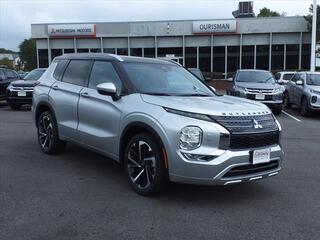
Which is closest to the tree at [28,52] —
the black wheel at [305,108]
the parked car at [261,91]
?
the parked car at [261,91]

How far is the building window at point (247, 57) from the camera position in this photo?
117ft

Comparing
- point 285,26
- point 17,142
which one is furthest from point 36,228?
point 285,26

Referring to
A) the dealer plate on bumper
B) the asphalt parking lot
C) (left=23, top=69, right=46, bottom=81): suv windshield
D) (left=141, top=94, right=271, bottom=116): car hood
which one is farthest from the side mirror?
(left=23, top=69, right=46, bottom=81): suv windshield

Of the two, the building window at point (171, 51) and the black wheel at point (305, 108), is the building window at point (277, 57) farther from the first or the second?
the black wheel at point (305, 108)

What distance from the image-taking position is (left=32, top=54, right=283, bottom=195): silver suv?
4.94 m

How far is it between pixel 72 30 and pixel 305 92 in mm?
25671

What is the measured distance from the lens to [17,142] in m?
9.15

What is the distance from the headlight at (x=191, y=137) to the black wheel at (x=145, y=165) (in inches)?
14.5

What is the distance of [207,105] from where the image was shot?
17.6ft

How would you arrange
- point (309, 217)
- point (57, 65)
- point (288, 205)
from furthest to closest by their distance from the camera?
1. point (57, 65)
2. point (288, 205)
3. point (309, 217)

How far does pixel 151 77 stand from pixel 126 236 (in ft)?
8.77

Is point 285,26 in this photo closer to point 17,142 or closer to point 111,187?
point 17,142

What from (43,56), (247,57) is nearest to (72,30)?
(43,56)

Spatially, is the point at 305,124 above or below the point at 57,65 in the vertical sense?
below
